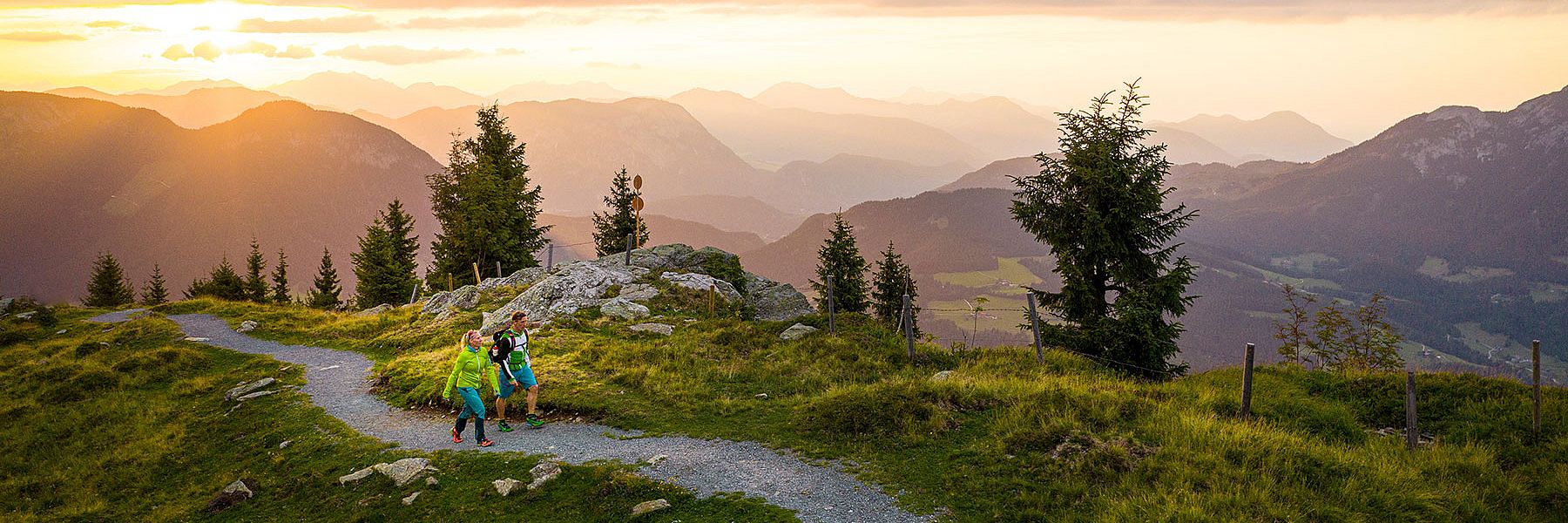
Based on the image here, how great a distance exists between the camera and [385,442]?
52.0ft

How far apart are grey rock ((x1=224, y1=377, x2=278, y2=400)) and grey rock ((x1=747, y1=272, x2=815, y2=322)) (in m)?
19.1

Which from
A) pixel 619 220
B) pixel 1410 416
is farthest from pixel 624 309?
pixel 619 220

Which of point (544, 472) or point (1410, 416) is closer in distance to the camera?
point (544, 472)

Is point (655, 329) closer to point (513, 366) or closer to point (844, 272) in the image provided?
point (513, 366)

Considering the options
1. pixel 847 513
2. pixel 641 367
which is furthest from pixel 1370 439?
pixel 641 367

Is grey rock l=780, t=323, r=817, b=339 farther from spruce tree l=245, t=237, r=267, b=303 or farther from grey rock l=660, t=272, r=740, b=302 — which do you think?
spruce tree l=245, t=237, r=267, b=303

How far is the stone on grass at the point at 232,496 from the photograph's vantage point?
46.3ft

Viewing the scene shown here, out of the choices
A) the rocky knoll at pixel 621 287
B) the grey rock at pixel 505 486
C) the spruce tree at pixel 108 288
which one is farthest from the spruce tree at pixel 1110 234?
the spruce tree at pixel 108 288

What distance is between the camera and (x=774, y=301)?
37.8 m

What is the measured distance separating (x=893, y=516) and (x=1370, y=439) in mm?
11271

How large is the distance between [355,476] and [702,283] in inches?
772

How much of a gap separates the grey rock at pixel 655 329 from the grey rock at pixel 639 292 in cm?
397

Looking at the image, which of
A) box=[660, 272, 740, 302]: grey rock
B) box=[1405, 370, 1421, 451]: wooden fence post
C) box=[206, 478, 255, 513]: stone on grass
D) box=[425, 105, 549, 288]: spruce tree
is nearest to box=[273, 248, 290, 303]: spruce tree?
box=[425, 105, 549, 288]: spruce tree

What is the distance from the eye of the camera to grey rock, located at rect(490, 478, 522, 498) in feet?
41.6
